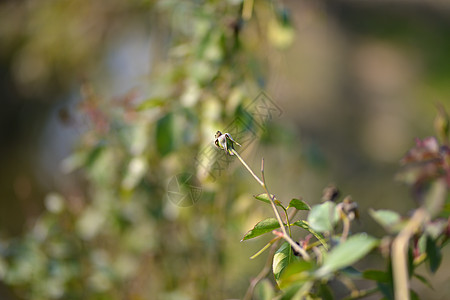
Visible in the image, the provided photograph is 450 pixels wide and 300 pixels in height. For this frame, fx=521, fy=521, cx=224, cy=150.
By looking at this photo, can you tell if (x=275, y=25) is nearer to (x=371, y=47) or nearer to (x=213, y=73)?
(x=213, y=73)

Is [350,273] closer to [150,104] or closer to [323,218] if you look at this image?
[323,218]

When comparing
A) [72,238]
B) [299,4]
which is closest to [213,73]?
[72,238]

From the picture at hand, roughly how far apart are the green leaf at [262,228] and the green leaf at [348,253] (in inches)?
4.9

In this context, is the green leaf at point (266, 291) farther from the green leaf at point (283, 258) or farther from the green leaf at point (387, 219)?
the green leaf at point (387, 219)

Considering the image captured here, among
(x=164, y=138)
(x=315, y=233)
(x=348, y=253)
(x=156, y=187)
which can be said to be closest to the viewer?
(x=348, y=253)

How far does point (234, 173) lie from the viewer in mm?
1038

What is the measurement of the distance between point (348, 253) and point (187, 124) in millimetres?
566

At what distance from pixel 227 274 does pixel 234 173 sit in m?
0.31

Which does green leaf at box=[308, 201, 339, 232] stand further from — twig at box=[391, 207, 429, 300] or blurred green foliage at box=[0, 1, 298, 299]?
blurred green foliage at box=[0, 1, 298, 299]

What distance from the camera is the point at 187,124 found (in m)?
0.85

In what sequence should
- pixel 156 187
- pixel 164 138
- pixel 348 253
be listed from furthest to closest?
pixel 156 187, pixel 164 138, pixel 348 253

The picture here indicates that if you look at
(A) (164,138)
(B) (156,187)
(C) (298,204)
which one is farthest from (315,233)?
(B) (156,187)

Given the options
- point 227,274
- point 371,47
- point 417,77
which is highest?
point 227,274

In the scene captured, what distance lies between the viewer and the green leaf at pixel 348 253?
0.31m
